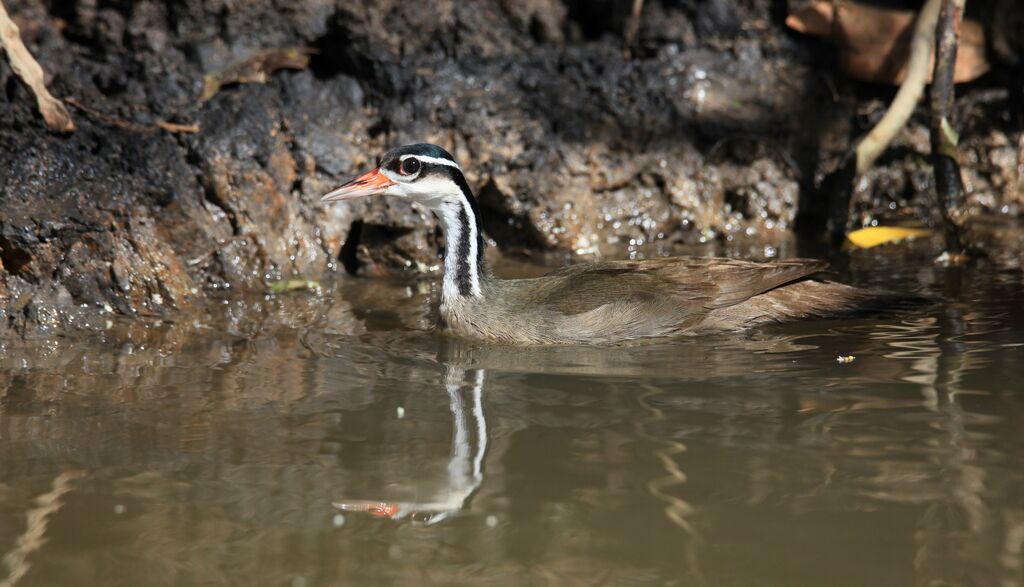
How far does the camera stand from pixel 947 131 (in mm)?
7383

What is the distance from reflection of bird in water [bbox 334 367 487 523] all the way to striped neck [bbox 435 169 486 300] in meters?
1.26

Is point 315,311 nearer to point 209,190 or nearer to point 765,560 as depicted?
→ point 209,190

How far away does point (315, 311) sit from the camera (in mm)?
6871

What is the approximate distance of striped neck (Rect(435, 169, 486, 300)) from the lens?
6.43 meters

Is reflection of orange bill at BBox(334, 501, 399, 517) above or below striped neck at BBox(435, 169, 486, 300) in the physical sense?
below

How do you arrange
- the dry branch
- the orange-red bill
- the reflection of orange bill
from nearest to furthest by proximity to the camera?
the reflection of orange bill → the orange-red bill → the dry branch

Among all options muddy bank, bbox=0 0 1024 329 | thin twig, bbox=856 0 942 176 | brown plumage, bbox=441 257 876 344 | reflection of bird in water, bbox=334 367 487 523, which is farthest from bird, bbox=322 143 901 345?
thin twig, bbox=856 0 942 176

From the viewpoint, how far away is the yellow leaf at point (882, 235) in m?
8.00

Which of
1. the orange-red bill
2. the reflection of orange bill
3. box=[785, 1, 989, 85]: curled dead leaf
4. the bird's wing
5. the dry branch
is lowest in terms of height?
the reflection of orange bill

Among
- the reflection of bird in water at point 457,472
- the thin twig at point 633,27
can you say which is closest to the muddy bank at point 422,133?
the thin twig at point 633,27

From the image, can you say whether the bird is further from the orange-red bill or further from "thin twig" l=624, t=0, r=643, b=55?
"thin twig" l=624, t=0, r=643, b=55

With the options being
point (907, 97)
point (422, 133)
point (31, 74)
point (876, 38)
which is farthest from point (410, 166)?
point (876, 38)

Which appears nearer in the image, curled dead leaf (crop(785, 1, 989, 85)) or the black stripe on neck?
the black stripe on neck

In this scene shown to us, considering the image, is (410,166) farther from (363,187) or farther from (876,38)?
(876,38)
